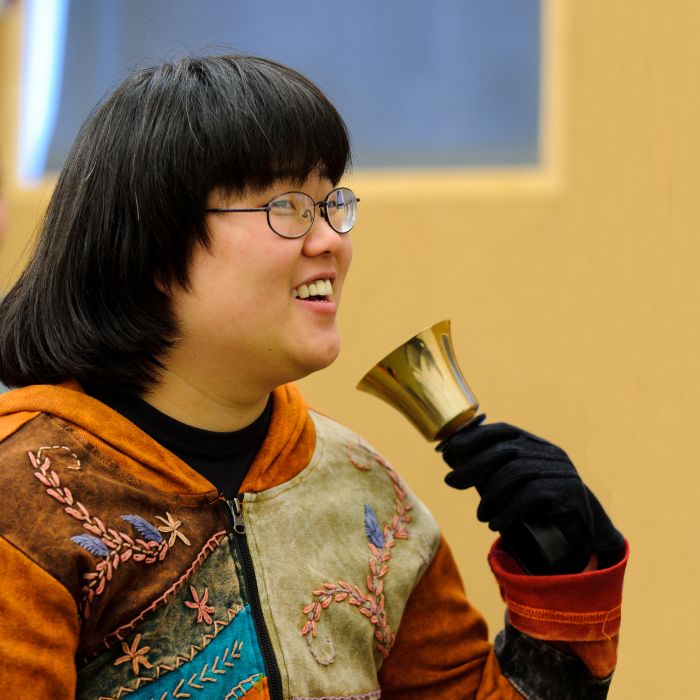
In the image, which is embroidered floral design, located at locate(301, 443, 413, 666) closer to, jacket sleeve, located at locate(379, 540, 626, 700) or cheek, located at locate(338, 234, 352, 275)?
jacket sleeve, located at locate(379, 540, 626, 700)

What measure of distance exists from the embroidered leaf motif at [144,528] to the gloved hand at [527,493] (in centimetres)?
51

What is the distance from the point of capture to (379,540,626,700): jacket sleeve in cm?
182

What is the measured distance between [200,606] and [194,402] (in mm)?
302

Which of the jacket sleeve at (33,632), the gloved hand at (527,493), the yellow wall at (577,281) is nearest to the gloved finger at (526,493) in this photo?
the gloved hand at (527,493)

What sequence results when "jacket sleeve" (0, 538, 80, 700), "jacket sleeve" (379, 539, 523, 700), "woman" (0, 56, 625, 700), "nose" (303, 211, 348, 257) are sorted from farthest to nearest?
1. "jacket sleeve" (379, 539, 523, 700)
2. "nose" (303, 211, 348, 257)
3. "woman" (0, 56, 625, 700)
4. "jacket sleeve" (0, 538, 80, 700)

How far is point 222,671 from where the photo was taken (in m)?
1.59

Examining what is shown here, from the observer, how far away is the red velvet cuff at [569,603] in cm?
180

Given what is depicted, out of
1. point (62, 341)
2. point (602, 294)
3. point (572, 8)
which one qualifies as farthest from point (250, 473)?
point (572, 8)

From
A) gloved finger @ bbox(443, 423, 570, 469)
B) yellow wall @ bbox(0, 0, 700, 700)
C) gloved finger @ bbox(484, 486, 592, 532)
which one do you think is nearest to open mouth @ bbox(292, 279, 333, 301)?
gloved finger @ bbox(443, 423, 570, 469)

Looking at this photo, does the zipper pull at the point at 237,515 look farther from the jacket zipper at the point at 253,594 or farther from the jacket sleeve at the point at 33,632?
the jacket sleeve at the point at 33,632

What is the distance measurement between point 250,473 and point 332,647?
30cm

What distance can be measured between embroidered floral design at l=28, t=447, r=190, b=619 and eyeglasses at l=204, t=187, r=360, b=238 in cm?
44

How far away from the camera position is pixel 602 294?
3457 mm

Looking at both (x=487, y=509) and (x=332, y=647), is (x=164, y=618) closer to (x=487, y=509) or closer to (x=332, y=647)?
(x=332, y=647)
